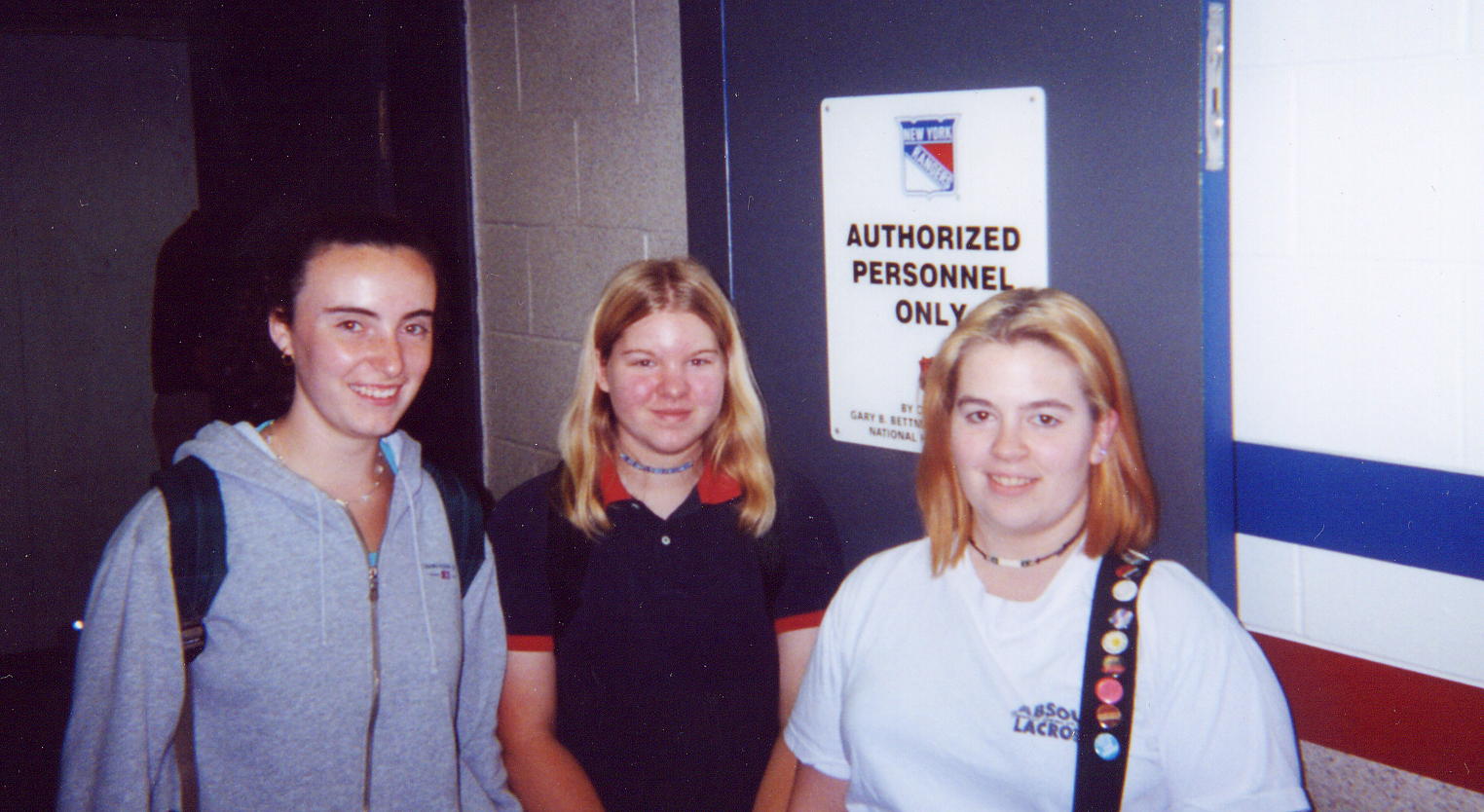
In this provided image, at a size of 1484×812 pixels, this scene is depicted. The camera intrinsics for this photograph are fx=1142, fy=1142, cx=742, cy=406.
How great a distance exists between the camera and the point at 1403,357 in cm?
154

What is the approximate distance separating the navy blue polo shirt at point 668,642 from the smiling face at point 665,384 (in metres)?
0.10

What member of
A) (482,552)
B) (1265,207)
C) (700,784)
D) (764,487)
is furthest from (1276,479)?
(482,552)

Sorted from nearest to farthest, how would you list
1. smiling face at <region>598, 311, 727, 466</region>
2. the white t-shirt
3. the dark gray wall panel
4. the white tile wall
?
the white t-shirt → the white tile wall → the dark gray wall panel → smiling face at <region>598, 311, 727, 466</region>

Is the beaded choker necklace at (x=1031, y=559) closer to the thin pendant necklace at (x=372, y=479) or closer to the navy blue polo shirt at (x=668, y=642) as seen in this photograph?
the navy blue polo shirt at (x=668, y=642)

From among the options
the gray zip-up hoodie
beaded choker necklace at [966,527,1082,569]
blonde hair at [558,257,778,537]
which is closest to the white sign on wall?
blonde hair at [558,257,778,537]

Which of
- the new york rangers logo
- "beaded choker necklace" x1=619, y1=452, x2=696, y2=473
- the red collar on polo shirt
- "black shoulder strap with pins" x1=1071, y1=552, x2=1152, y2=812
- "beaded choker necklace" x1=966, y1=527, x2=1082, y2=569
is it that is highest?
the new york rangers logo

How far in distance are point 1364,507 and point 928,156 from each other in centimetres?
85

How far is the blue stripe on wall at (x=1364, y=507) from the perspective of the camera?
1.51 metres

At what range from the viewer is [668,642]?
1857 mm

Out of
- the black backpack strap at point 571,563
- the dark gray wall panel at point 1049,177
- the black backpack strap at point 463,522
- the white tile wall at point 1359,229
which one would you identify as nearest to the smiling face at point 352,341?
the black backpack strap at point 463,522

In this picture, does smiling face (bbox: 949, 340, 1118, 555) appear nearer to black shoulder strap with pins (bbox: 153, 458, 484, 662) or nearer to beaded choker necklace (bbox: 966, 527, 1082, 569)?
beaded choker necklace (bbox: 966, 527, 1082, 569)

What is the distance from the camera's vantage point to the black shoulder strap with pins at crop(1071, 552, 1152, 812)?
1368 millimetres

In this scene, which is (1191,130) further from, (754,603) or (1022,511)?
(754,603)

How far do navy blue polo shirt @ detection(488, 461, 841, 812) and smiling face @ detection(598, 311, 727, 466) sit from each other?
0.10 m
